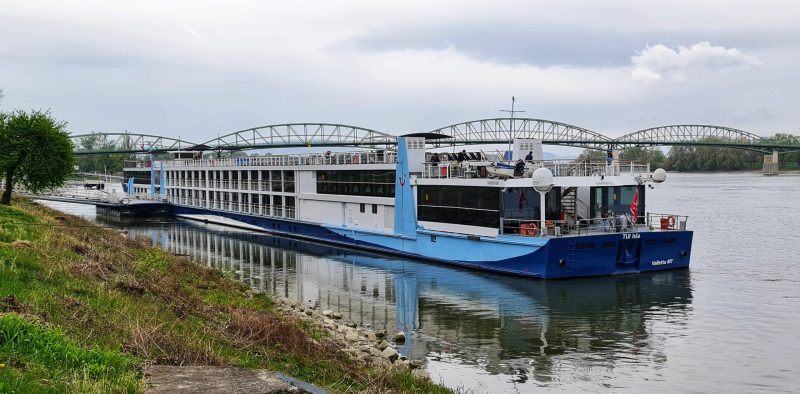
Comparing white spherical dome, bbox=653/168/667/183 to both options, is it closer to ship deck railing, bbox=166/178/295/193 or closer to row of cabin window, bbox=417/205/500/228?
row of cabin window, bbox=417/205/500/228

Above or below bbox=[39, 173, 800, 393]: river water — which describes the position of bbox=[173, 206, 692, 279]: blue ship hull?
above

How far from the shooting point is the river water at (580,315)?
1505cm

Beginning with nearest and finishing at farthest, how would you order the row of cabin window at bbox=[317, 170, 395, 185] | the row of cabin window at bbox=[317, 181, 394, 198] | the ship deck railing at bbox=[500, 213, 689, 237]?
the ship deck railing at bbox=[500, 213, 689, 237]
the row of cabin window at bbox=[317, 170, 395, 185]
the row of cabin window at bbox=[317, 181, 394, 198]

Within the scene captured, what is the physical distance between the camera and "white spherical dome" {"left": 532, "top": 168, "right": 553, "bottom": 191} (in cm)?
2419

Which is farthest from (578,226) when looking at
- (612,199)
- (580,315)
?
(580,315)

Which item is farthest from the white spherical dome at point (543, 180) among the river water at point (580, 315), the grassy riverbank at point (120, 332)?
the grassy riverbank at point (120, 332)

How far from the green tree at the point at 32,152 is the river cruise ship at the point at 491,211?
13051mm

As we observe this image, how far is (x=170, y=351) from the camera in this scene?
9.88m

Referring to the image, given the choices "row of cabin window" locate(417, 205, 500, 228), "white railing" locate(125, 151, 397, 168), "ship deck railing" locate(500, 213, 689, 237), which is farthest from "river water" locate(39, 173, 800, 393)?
"white railing" locate(125, 151, 397, 168)

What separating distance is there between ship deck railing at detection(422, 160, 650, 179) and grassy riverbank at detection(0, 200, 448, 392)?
1159 centimetres

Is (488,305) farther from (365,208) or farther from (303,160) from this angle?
(303,160)

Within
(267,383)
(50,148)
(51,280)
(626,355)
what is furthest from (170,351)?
(50,148)

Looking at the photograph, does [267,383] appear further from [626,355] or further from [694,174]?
[694,174]

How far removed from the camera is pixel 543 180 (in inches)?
952
